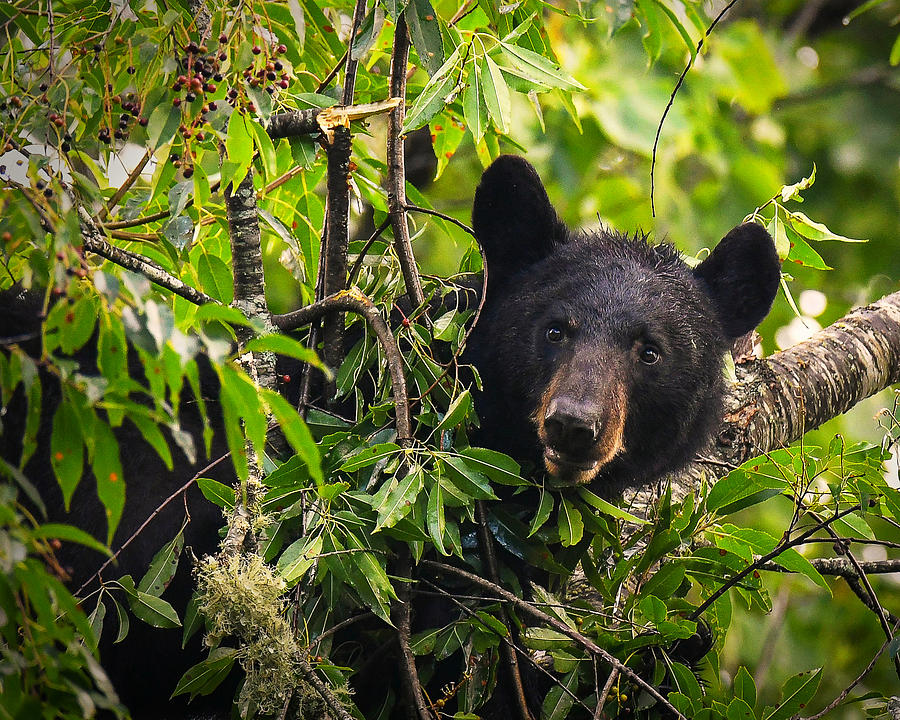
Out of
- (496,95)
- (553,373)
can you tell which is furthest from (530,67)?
(553,373)

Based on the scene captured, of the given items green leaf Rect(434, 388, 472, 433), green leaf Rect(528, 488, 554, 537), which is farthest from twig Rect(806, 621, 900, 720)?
green leaf Rect(434, 388, 472, 433)

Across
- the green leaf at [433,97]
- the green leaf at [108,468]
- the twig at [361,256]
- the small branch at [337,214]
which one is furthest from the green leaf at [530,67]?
the green leaf at [108,468]

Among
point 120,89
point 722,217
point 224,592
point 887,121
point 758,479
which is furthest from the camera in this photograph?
point 887,121

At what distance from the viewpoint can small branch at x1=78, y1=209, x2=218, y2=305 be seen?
2.09 metres

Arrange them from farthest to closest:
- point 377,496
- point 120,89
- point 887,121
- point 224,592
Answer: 1. point 887,121
2. point 120,89
3. point 377,496
4. point 224,592

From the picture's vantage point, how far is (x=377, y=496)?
226cm

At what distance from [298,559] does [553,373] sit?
1.26 metres

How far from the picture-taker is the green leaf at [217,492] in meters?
2.35

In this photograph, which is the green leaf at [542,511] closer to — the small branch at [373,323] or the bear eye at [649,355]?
the small branch at [373,323]

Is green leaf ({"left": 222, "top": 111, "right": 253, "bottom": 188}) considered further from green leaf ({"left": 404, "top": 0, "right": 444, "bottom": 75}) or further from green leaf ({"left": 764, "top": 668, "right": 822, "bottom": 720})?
green leaf ({"left": 764, "top": 668, "right": 822, "bottom": 720})

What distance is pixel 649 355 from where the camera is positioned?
10.8ft

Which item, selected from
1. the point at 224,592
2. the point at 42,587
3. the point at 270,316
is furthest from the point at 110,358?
the point at 270,316

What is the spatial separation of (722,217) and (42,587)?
6.35 metres

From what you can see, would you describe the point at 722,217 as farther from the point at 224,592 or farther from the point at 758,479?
the point at 224,592
